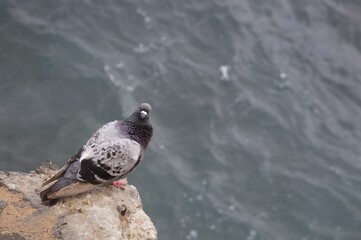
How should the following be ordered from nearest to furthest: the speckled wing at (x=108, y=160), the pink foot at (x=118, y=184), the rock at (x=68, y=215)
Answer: the rock at (x=68, y=215) → the speckled wing at (x=108, y=160) → the pink foot at (x=118, y=184)

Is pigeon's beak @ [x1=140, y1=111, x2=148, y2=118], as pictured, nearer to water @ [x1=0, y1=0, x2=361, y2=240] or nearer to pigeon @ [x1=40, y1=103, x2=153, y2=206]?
pigeon @ [x1=40, y1=103, x2=153, y2=206]

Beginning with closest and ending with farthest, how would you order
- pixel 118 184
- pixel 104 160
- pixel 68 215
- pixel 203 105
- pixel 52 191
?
1. pixel 68 215
2. pixel 52 191
3. pixel 104 160
4. pixel 118 184
5. pixel 203 105

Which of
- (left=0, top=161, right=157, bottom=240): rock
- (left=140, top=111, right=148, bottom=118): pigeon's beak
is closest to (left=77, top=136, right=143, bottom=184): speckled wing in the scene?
(left=0, top=161, right=157, bottom=240): rock

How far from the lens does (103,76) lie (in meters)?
17.1

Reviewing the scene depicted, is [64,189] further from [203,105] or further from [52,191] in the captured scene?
[203,105]

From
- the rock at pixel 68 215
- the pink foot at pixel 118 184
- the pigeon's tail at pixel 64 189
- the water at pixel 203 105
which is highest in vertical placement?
the pigeon's tail at pixel 64 189

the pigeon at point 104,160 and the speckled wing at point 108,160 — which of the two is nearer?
the pigeon at point 104,160

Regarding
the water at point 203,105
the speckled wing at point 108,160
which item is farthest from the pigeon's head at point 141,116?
the water at point 203,105

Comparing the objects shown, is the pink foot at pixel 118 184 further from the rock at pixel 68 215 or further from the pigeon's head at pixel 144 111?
the pigeon's head at pixel 144 111

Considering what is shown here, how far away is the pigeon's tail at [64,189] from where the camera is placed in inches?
269

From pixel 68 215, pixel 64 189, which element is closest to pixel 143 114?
pixel 64 189

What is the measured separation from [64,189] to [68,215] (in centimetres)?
35

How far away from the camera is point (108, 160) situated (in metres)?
7.24

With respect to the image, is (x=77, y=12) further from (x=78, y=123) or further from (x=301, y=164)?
(x=301, y=164)
